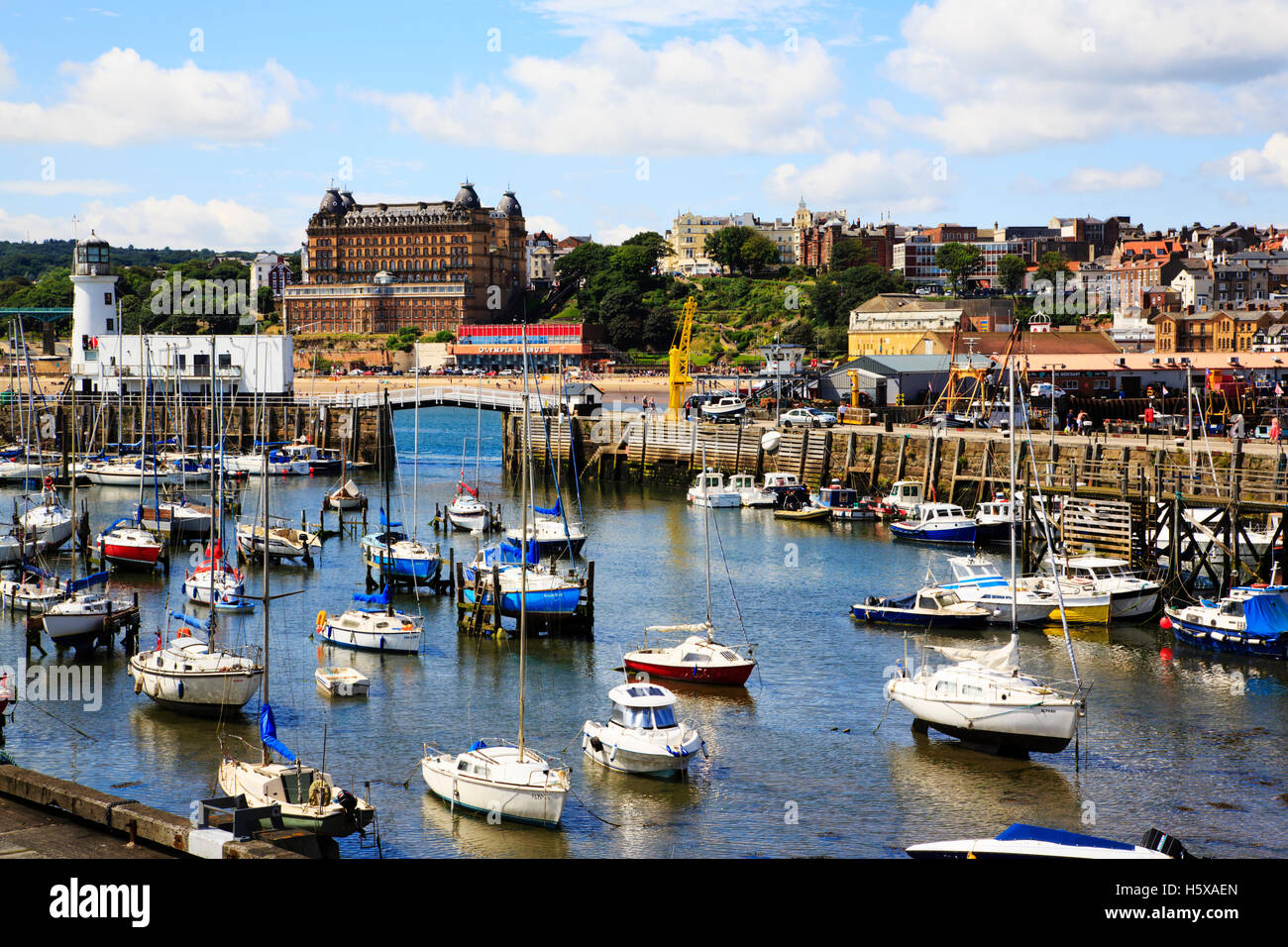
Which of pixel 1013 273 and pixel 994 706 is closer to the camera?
pixel 994 706

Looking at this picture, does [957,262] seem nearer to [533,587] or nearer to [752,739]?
[533,587]

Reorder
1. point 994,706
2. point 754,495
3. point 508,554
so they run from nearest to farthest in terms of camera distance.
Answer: point 994,706
point 508,554
point 754,495

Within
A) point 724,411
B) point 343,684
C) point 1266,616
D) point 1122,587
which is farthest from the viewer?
point 724,411

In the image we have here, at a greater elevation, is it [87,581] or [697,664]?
[87,581]

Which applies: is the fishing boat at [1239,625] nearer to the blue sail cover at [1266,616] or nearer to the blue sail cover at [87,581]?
the blue sail cover at [1266,616]

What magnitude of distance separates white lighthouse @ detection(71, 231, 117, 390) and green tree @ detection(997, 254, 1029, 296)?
12586cm

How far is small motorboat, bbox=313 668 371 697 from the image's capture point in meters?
33.2

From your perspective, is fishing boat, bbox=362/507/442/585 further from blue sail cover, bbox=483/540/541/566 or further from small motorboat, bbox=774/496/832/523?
small motorboat, bbox=774/496/832/523

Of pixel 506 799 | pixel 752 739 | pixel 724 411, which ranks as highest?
pixel 724 411

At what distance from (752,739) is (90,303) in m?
83.8

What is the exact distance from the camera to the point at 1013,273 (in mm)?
190875

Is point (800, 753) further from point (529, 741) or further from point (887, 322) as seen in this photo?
point (887, 322)

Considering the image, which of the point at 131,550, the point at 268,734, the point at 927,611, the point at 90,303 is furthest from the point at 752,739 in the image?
the point at 90,303
